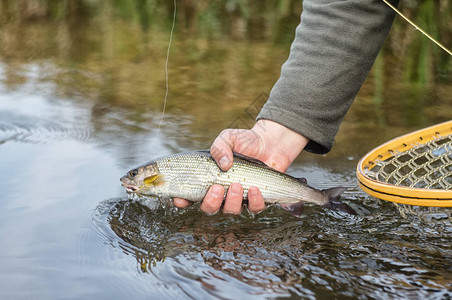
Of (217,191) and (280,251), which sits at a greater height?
(217,191)

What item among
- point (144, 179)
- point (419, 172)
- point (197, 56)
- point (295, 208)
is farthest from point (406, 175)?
point (197, 56)

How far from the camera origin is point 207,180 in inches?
103

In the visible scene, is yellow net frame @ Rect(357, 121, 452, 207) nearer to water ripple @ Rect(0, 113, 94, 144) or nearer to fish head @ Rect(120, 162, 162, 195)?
fish head @ Rect(120, 162, 162, 195)

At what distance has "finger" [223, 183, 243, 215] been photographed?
261cm

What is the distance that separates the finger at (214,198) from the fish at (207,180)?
0.11ft

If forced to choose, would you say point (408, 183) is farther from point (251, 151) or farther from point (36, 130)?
point (36, 130)

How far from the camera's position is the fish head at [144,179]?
8.66 ft

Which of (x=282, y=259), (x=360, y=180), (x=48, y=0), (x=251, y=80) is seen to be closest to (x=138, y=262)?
(x=282, y=259)

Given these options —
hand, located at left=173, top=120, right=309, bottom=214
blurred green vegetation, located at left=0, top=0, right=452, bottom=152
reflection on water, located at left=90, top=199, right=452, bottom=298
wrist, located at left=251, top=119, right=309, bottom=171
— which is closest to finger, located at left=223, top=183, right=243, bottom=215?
hand, located at left=173, top=120, right=309, bottom=214

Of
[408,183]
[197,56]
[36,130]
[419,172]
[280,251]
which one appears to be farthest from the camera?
[197,56]

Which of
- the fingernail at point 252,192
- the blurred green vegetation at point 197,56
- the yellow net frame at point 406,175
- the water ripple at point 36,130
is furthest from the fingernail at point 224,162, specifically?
the water ripple at point 36,130

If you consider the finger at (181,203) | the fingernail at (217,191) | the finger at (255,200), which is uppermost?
the fingernail at (217,191)

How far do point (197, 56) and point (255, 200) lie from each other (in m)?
3.39

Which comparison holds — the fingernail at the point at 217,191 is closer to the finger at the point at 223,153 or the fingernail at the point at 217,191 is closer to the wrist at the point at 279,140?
the finger at the point at 223,153
